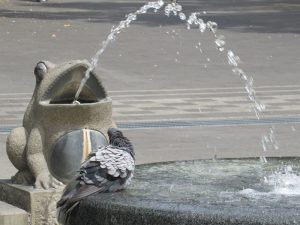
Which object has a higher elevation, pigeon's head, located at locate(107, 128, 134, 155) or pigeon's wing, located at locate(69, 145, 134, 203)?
pigeon's head, located at locate(107, 128, 134, 155)

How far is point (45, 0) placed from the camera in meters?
39.2

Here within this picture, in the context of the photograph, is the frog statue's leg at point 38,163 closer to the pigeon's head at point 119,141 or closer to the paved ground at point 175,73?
the pigeon's head at point 119,141

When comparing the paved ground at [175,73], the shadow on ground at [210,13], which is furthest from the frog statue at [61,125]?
the shadow on ground at [210,13]

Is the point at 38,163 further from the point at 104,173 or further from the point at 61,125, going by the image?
the point at 104,173

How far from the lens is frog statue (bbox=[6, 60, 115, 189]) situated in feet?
24.0

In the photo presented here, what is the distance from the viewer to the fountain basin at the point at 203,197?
4523 mm

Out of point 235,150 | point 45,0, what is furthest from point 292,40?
point 45,0

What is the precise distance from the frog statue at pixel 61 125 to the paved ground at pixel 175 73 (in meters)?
2.30

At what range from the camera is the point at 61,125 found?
7.44 metres

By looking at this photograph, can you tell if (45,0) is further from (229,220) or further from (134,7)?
(229,220)

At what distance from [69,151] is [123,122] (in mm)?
5638

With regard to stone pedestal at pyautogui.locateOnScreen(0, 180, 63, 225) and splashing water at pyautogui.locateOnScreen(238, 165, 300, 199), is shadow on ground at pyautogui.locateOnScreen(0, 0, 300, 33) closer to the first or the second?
stone pedestal at pyautogui.locateOnScreen(0, 180, 63, 225)

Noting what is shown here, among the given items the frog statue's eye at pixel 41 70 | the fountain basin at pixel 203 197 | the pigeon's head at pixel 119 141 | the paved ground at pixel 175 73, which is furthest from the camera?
the paved ground at pixel 175 73

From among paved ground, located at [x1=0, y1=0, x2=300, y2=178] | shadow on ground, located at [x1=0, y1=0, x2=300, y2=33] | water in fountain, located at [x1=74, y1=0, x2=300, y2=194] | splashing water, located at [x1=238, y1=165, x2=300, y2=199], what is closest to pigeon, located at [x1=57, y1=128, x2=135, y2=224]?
splashing water, located at [x1=238, y1=165, x2=300, y2=199]
